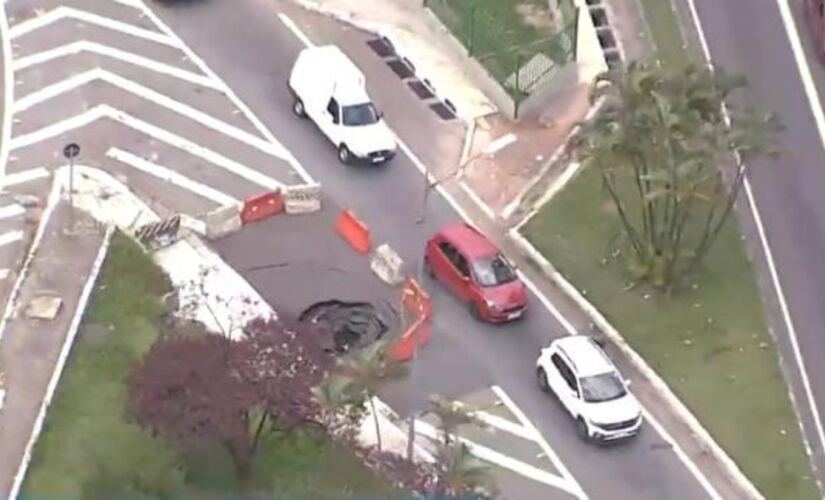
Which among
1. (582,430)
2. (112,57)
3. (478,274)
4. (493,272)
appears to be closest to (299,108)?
(112,57)

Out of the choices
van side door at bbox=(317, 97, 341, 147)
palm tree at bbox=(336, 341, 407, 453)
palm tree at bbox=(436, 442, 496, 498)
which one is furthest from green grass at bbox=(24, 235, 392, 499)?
van side door at bbox=(317, 97, 341, 147)

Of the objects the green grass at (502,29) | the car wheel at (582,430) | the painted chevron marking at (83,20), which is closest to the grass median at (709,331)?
the car wheel at (582,430)

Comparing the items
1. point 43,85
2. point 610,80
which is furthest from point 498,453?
point 43,85

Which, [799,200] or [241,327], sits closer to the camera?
[241,327]

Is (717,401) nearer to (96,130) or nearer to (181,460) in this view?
(181,460)

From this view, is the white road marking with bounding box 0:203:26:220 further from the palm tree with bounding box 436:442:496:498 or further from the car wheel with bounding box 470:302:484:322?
the palm tree with bounding box 436:442:496:498

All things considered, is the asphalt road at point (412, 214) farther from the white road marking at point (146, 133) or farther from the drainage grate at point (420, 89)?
the white road marking at point (146, 133)
